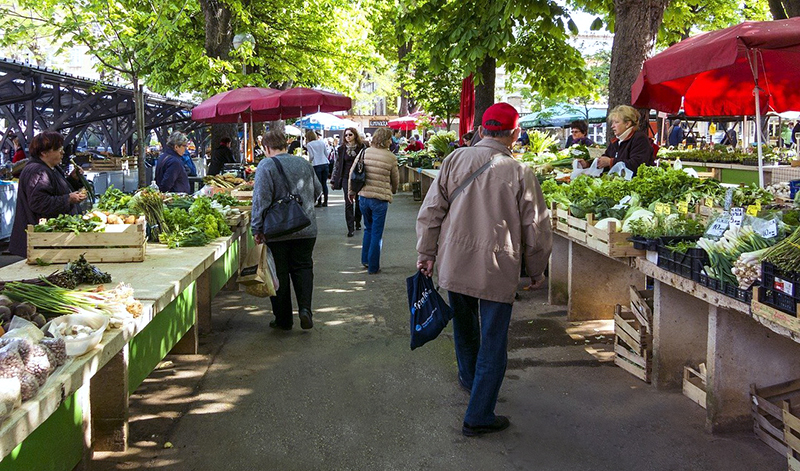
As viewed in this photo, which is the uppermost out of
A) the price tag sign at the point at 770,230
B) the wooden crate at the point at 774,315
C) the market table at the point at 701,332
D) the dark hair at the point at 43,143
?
the dark hair at the point at 43,143

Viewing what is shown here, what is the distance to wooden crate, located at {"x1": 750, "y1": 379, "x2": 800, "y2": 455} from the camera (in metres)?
4.06

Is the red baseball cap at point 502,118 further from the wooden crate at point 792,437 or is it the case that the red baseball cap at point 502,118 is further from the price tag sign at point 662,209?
the wooden crate at point 792,437

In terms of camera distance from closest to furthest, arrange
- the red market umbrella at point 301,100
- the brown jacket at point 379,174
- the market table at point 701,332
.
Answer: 1. the market table at point 701,332
2. the brown jacket at point 379,174
3. the red market umbrella at point 301,100

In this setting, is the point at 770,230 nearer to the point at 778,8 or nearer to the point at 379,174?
the point at 379,174

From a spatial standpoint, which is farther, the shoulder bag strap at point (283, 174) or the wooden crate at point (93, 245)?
the shoulder bag strap at point (283, 174)

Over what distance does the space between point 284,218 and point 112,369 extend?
2419 millimetres

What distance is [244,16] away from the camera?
16.8 metres

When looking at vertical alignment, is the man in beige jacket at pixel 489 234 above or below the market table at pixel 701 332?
above

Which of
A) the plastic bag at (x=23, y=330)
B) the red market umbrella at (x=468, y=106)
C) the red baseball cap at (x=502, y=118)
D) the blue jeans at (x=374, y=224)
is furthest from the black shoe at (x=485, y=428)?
the red market umbrella at (x=468, y=106)

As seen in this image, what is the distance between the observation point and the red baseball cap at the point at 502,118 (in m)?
4.29

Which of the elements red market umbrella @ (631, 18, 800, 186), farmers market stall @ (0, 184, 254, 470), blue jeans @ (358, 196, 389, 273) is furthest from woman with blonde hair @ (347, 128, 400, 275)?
red market umbrella @ (631, 18, 800, 186)

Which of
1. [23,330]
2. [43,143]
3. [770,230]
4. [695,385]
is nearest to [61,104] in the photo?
[43,143]

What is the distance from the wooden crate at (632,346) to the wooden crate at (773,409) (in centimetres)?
97

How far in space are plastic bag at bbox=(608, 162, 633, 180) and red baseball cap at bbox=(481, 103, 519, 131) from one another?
10.8 feet
